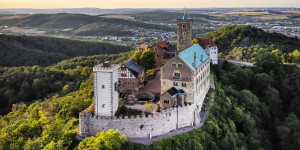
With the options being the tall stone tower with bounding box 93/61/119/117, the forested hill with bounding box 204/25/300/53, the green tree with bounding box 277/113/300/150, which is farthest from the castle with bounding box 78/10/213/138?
the forested hill with bounding box 204/25/300/53

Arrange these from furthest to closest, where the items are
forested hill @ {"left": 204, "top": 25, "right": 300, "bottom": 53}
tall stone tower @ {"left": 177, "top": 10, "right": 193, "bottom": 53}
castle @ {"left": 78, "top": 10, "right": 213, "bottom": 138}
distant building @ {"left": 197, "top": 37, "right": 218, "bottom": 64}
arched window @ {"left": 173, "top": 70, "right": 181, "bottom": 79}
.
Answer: forested hill @ {"left": 204, "top": 25, "right": 300, "bottom": 53}
distant building @ {"left": 197, "top": 37, "right": 218, "bottom": 64}
tall stone tower @ {"left": 177, "top": 10, "right": 193, "bottom": 53}
arched window @ {"left": 173, "top": 70, "right": 181, "bottom": 79}
castle @ {"left": 78, "top": 10, "right": 213, "bottom": 138}

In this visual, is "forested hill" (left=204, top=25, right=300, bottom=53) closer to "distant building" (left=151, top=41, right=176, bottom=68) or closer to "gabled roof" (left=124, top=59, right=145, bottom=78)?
"distant building" (left=151, top=41, right=176, bottom=68)

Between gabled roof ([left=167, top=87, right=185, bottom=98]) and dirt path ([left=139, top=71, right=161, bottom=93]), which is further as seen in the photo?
dirt path ([left=139, top=71, right=161, bottom=93])

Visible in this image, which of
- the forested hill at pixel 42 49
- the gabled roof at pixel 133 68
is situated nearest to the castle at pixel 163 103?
the gabled roof at pixel 133 68

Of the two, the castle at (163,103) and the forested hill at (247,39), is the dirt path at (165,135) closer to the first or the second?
the castle at (163,103)

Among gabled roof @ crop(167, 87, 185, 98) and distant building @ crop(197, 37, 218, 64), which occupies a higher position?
distant building @ crop(197, 37, 218, 64)

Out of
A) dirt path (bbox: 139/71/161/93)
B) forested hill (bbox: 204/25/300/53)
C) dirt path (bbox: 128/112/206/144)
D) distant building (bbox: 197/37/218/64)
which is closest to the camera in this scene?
dirt path (bbox: 128/112/206/144)

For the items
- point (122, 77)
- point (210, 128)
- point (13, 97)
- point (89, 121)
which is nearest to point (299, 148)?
point (210, 128)

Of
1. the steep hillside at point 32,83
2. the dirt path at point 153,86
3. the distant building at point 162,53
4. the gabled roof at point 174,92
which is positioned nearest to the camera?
the gabled roof at point 174,92
